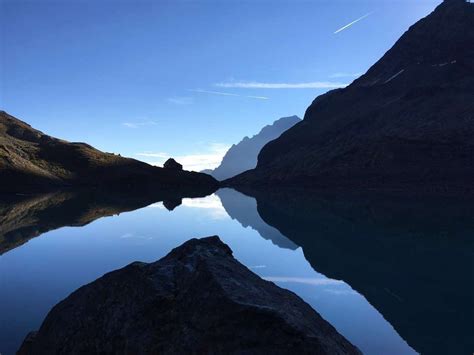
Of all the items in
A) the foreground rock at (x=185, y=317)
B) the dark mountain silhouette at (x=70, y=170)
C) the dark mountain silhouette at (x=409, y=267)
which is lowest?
the dark mountain silhouette at (x=409, y=267)

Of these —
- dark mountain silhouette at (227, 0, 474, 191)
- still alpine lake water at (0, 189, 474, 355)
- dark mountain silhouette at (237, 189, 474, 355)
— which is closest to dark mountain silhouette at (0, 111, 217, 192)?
dark mountain silhouette at (227, 0, 474, 191)

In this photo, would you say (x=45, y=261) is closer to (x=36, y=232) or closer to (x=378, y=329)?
(x=36, y=232)

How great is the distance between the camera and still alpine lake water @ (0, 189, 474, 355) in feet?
48.8

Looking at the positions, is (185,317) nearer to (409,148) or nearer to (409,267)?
(409,267)

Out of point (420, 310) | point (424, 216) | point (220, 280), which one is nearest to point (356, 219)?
point (424, 216)

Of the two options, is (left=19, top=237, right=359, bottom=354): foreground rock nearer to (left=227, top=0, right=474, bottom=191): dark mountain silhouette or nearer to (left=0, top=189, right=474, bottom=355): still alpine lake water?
(left=0, top=189, right=474, bottom=355): still alpine lake water

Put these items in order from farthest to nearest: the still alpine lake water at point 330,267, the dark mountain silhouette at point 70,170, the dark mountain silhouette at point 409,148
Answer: the dark mountain silhouette at point 409,148
the dark mountain silhouette at point 70,170
the still alpine lake water at point 330,267

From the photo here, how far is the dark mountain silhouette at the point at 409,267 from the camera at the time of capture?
1517cm

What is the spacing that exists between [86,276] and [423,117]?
177753 mm

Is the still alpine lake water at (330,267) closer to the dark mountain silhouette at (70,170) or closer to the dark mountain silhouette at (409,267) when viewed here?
the dark mountain silhouette at (409,267)

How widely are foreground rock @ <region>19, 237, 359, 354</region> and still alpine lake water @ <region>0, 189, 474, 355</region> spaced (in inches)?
A: 242

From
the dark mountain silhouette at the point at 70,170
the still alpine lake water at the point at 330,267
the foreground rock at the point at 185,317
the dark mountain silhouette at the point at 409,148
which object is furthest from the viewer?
the dark mountain silhouette at the point at 409,148

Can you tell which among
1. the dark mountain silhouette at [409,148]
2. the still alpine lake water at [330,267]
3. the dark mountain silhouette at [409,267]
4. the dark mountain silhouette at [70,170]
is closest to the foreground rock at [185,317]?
the still alpine lake water at [330,267]

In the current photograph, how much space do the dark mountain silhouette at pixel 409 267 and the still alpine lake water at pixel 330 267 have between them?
0.20 feet
